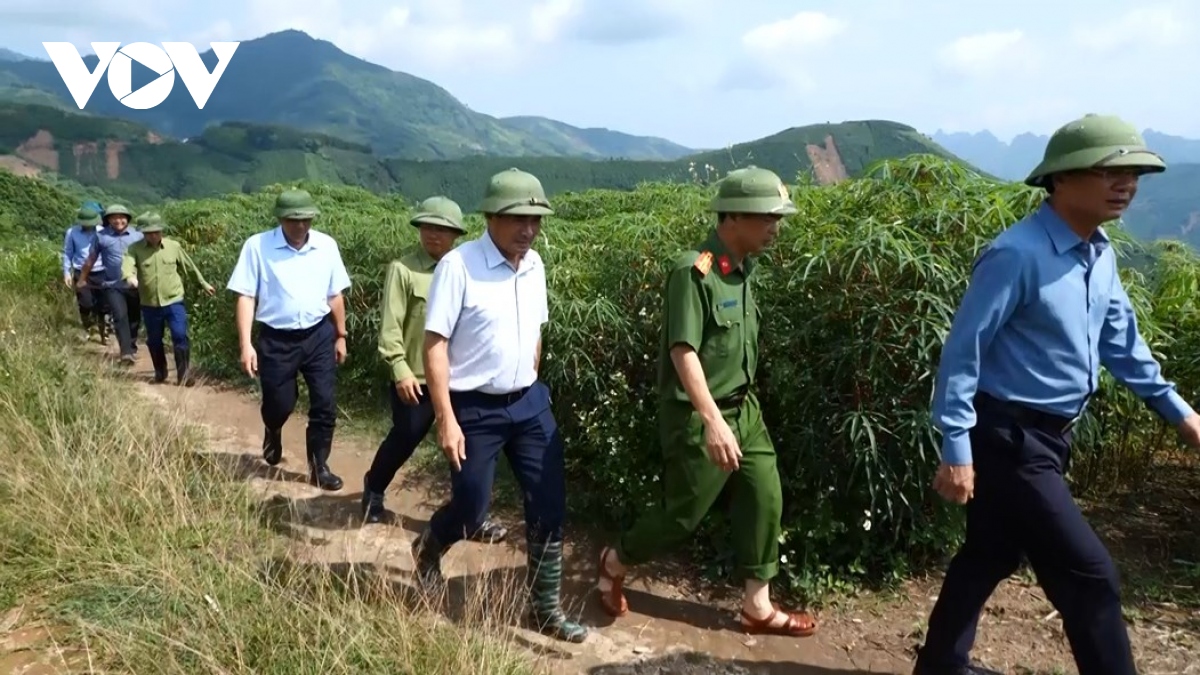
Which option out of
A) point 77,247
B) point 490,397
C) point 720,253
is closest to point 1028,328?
point 720,253

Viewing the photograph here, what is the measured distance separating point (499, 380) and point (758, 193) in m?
1.15

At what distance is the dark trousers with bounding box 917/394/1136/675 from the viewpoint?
222 cm

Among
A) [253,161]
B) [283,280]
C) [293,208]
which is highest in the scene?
[253,161]

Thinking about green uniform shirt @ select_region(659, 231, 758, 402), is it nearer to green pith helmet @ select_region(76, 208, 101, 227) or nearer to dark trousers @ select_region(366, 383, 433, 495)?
dark trousers @ select_region(366, 383, 433, 495)

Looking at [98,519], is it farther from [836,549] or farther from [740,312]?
[836,549]

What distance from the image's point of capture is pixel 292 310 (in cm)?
439

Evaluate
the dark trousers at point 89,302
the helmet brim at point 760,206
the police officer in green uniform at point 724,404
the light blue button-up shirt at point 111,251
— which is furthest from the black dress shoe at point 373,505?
the dark trousers at point 89,302

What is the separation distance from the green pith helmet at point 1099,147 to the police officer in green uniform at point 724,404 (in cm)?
83

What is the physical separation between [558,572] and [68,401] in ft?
11.8

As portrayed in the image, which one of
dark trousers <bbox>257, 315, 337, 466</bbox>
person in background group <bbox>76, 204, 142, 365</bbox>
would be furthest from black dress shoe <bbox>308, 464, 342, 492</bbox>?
person in background group <bbox>76, 204, 142, 365</bbox>

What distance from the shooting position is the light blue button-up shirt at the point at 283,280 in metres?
4.32

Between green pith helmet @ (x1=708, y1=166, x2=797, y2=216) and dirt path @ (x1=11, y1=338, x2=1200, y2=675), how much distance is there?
5.31 ft

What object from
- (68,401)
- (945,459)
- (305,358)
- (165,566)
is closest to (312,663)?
(165,566)

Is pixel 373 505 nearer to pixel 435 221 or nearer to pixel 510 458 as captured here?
pixel 510 458
